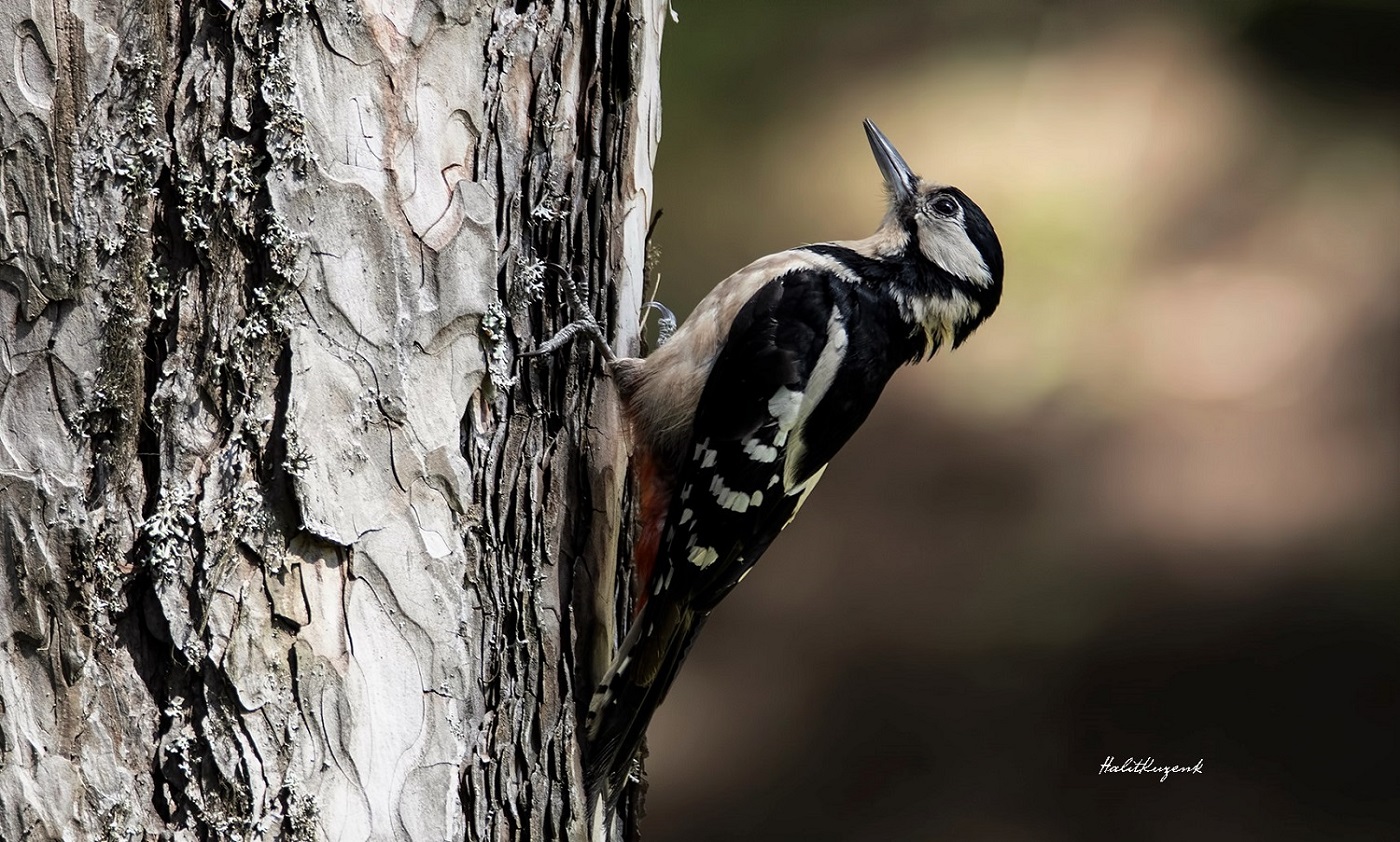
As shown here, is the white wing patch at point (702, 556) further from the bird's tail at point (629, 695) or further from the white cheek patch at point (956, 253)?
the white cheek patch at point (956, 253)

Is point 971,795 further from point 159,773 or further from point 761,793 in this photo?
point 159,773

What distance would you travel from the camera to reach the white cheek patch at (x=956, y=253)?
2373 millimetres

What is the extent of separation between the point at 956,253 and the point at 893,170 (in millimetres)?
269

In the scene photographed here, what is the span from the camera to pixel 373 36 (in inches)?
55.7

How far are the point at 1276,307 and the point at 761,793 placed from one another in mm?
1946

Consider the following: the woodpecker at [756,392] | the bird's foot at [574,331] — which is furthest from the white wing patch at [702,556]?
the bird's foot at [574,331]

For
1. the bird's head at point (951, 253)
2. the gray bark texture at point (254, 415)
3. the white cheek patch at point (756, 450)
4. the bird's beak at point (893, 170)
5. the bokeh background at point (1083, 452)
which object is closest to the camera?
the gray bark texture at point (254, 415)

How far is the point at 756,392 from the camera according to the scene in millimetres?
2104

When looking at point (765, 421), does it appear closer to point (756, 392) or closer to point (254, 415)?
point (756, 392)

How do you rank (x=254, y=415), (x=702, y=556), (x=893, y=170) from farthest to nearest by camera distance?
(x=893, y=170) → (x=702, y=556) → (x=254, y=415)

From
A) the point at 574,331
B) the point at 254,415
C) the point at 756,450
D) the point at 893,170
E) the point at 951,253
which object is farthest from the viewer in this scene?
the point at 893,170

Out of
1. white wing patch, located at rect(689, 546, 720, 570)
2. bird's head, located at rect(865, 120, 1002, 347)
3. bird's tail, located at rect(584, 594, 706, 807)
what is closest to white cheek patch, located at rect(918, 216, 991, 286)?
bird's head, located at rect(865, 120, 1002, 347)

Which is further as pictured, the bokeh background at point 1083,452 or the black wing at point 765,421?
the bokeh background at point 1083,452

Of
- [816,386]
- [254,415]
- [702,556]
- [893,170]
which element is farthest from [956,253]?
[254,415]
